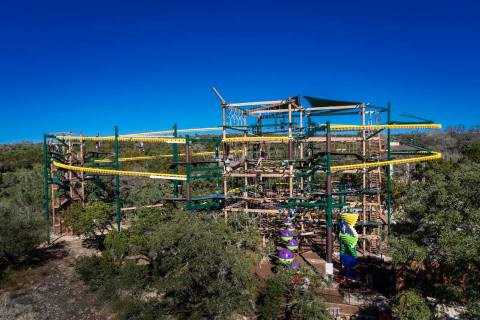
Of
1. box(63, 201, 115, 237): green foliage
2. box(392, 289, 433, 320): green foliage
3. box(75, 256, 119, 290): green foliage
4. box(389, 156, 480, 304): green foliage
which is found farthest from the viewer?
box(63, 201, 115, 237): green foliage

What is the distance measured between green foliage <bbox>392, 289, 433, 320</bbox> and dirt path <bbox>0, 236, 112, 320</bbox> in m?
9.64

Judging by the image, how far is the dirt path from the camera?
11.9m

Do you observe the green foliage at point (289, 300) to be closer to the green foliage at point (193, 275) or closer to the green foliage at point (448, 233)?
the green foliage at point (193, 275)

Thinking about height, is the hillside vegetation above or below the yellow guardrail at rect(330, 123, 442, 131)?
below

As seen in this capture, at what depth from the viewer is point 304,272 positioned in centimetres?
1212

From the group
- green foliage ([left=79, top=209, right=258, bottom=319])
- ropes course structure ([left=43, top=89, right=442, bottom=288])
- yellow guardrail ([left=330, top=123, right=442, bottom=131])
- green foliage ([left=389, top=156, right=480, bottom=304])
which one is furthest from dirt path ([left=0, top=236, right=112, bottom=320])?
yellow guardrail ([left=330, top=123, right=442, bottom=131])

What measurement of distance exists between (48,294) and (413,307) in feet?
44.1

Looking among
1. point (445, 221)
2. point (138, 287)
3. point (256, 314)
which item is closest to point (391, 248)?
point (445, 221)

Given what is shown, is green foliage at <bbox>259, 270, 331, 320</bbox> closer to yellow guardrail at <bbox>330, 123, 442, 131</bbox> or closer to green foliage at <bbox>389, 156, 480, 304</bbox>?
green foliage at <bbox>389, 156, 480, 304</bbox>

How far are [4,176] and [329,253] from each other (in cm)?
3413

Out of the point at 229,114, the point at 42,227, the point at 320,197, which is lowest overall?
the point at 42,227

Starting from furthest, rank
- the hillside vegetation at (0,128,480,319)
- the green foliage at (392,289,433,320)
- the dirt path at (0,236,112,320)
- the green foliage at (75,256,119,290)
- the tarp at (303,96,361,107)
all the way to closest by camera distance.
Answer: the tarp at (303,96,361,107)
the green foliage at (75,256,119,290)
the dirt path at (0,236,112,320)
the hillside vegetation at (0,128,480,319)
the green foliage at (392,289,433,320)

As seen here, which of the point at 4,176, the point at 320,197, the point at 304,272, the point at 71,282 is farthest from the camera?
the point at 4,176

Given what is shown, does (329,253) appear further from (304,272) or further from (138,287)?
(138,287)
